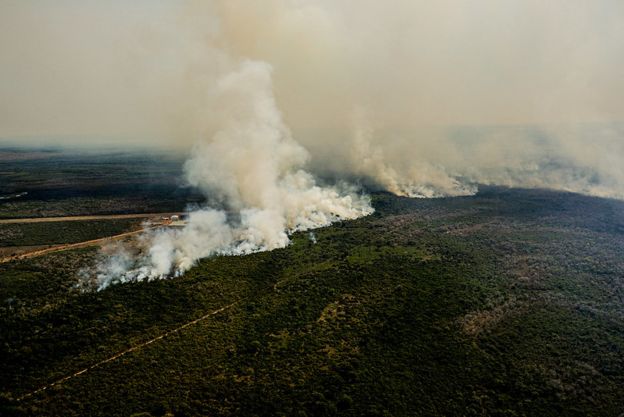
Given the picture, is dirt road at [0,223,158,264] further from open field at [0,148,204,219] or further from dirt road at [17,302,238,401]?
dirt road at [17,302,238,401]

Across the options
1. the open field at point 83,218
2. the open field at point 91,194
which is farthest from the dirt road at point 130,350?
the open field at point 91,194

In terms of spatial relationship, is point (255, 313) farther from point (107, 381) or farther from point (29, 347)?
point (29, 347)

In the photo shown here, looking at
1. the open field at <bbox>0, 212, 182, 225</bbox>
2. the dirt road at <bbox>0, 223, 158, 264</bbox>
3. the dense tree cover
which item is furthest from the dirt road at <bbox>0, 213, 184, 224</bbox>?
the dense tree cover

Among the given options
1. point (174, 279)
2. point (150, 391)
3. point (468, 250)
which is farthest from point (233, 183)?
point (150, 391)

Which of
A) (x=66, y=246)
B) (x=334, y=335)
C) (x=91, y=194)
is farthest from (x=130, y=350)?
(x=91, y=194)

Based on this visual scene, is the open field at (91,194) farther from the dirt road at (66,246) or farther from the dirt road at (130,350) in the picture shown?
the dirt road at (130,350)

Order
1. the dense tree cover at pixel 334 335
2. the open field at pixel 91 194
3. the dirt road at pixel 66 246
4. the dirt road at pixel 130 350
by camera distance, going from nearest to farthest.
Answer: the dense tree cover at pixel 334 335, the dirt road at pixel 130 350, the dirt road at pixel 66 246, the open field at pixel 91 194

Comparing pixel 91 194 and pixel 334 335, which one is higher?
pixel 91 194

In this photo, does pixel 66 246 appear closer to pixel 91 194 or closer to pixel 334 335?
pixel 334 335

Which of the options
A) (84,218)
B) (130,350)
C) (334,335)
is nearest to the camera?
(130,350)
